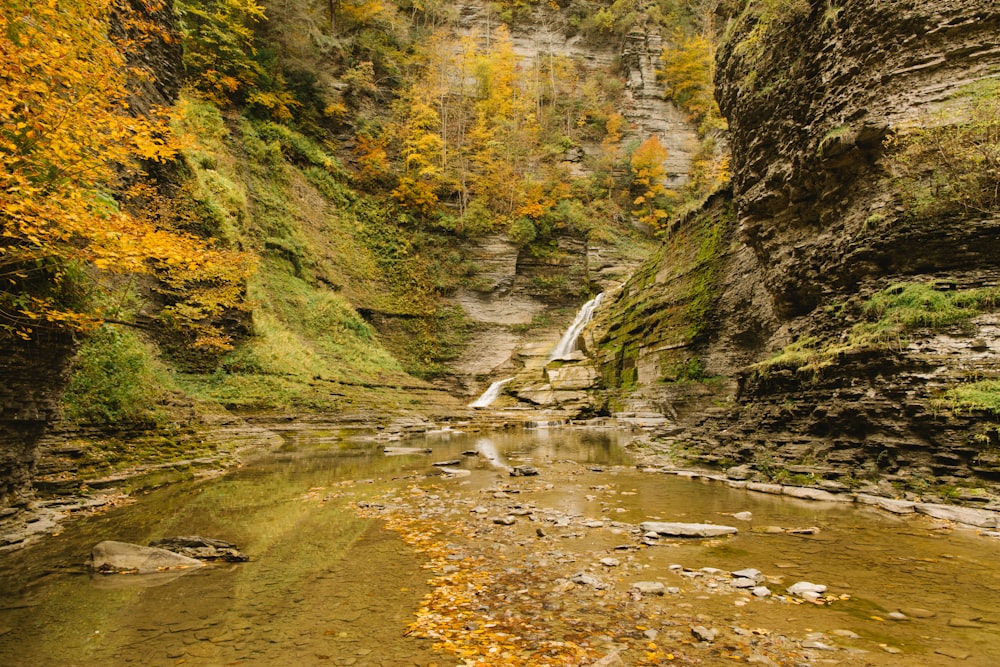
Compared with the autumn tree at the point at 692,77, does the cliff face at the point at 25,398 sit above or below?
below

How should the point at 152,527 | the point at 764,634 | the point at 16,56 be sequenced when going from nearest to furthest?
the point at 764,634, the point at 16,56, the point at 152,527

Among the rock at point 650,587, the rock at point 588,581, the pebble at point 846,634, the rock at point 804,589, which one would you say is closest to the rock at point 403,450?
the rock at point 588,581

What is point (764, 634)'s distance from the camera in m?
2.94

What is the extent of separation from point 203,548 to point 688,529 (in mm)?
5401

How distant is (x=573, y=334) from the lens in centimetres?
2905

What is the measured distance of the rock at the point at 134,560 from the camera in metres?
4.29

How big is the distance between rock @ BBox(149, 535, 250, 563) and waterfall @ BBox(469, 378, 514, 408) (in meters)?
20.1

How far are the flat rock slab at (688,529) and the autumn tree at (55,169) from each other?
6616 mm

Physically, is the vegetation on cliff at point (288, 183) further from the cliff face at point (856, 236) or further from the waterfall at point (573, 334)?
the cliff face at point (856, 236)

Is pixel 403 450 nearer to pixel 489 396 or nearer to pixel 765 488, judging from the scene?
pixel 765 488

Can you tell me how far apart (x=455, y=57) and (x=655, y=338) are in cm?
3546

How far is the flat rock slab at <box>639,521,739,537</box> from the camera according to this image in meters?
5.19

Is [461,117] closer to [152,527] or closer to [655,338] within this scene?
[655,338]

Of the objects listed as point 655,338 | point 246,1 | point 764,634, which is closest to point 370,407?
point 655,338
